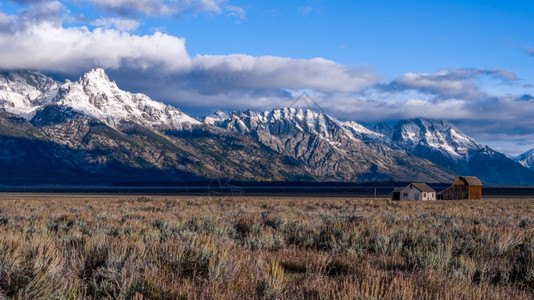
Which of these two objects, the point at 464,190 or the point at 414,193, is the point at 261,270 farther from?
the point at 464,190

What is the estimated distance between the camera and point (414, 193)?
6875cm

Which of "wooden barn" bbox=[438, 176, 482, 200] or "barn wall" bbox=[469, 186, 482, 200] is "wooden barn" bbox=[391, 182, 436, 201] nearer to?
"wooden barn" bbox=[438, 176, 482, 200]

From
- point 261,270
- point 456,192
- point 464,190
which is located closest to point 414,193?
point 456,192

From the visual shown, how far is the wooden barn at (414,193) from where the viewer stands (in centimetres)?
6800

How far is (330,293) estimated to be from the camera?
613 cm

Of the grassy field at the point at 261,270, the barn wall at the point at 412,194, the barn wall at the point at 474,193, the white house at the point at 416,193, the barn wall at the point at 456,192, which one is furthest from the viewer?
the barn wall at the point at 456,192

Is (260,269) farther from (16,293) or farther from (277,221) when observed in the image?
(277,221)

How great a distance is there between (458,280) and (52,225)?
45.2 ft

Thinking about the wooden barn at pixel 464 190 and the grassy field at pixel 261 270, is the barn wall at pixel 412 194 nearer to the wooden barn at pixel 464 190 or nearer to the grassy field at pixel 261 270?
the wooden barn at pixel 464 190

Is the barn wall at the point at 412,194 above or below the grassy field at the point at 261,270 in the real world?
below

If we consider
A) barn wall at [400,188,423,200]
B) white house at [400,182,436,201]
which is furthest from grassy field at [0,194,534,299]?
white house at [400,182,436,201]

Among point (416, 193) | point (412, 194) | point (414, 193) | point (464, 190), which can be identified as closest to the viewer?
point (416, 193)

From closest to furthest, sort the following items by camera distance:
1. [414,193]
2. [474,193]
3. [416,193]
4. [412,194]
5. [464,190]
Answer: [416,193] → [414,193] → [412,194] → [464,190] → [474,193]

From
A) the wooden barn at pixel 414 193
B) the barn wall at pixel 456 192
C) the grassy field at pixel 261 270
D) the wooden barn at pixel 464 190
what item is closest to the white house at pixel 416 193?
the wooden barn at pixel 414 193
